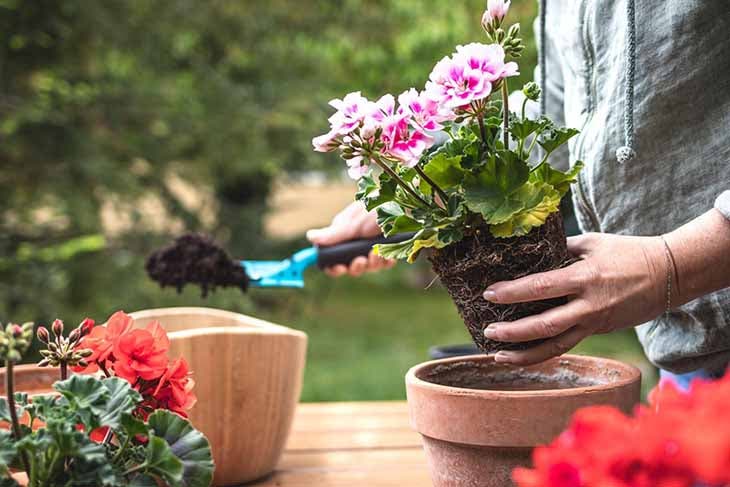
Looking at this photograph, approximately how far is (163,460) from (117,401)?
70 millimetres

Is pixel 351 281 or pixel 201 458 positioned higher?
pixel 351 281

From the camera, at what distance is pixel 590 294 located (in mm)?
896

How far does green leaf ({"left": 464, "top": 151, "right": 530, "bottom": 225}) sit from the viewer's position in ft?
2.88

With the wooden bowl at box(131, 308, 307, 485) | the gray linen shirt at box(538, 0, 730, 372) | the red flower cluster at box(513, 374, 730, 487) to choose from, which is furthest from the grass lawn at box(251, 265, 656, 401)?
the red flower cluster at box(513, 374, 730, 487)

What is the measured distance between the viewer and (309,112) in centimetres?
444

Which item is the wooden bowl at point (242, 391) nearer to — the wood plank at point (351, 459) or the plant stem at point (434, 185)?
the wood plank at point (351, 459)

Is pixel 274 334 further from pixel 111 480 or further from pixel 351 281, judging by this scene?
pixel 351 281

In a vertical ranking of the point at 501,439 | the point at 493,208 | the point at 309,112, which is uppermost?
the point at 309,112

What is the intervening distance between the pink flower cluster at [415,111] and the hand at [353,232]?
1.72 ft

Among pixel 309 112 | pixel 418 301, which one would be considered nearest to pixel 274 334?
pixel 309 112

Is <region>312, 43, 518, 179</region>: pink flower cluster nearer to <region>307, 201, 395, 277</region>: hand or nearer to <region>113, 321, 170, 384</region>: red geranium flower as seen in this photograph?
<region>113, 321, 170, 384</region>: red geranium flower

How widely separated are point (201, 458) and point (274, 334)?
1.64 feet

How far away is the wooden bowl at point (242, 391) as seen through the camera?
1.21m

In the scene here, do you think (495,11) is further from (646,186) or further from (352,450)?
(352,450)
